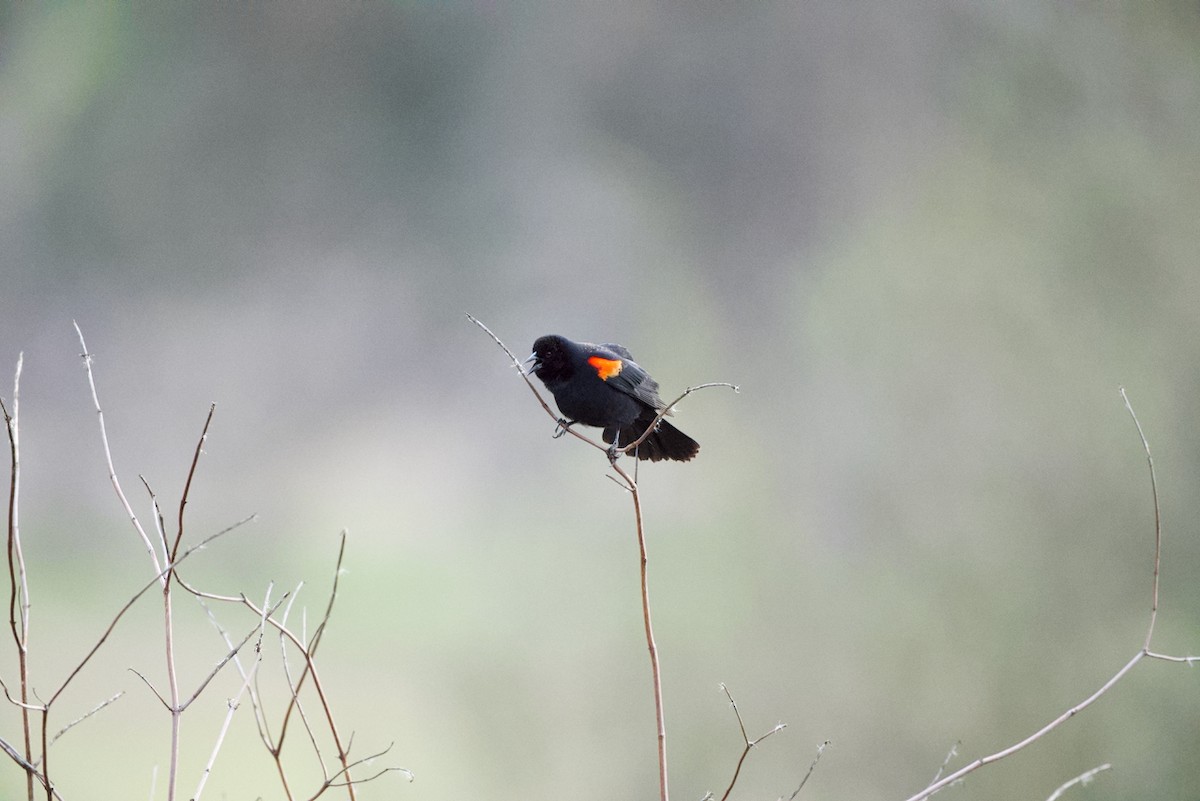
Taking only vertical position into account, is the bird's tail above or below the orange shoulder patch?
below

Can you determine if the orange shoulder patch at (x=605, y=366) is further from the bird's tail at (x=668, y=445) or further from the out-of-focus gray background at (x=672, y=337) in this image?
the out-of-focus gray background at (x=672, y=337)

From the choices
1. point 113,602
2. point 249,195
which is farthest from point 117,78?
point 113,602

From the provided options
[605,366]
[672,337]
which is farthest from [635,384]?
[672,337]

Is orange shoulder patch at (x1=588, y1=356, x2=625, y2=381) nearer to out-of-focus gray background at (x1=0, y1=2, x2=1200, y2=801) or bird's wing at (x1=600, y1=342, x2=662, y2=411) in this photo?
bird's wing at (x1=600, y1=342, x2=662, y2=411)

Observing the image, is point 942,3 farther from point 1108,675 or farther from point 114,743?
point 114,743

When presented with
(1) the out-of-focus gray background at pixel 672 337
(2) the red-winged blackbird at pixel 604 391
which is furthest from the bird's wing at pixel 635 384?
(1) the out-of-focus gray background at pixel 672 337

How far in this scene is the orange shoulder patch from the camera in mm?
1828

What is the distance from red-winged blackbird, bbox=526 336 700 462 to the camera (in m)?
1.80

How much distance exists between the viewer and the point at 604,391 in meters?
1.81

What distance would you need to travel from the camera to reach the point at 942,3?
341 cm

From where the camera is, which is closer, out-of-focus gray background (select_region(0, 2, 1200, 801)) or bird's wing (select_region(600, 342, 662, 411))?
bird's wing (select_region(600, 342, 662, 411))

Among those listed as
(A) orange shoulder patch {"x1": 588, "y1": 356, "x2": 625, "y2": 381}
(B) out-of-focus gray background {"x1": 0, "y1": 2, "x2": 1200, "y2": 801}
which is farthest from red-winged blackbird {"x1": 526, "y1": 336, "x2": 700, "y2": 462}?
(B) out-of-focus gray background {"x1": 0, "y1": 2, "x2": 1200, "y2": 801}

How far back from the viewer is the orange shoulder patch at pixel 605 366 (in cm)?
183

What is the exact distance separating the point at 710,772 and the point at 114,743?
5.54 ft
